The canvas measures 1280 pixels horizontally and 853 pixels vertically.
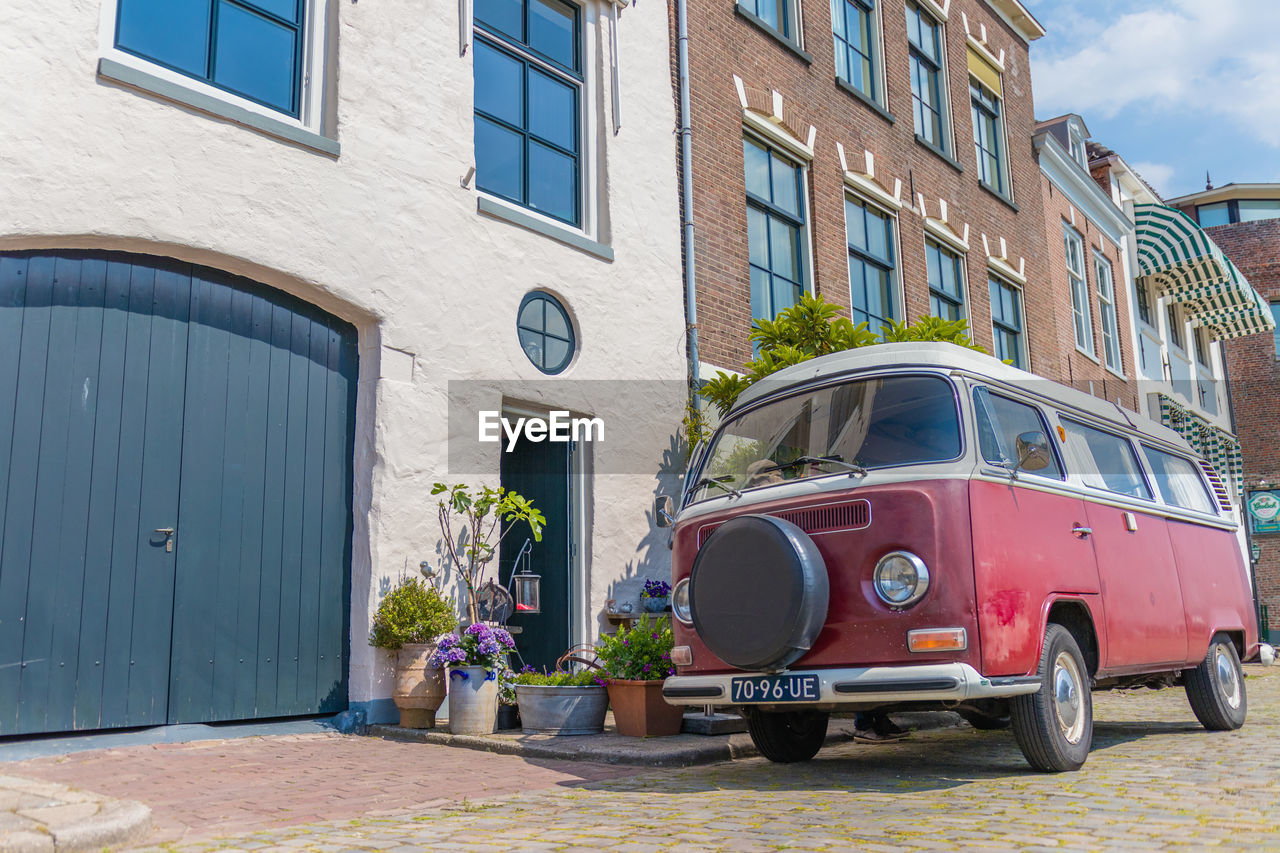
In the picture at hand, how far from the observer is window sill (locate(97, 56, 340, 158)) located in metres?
6.60

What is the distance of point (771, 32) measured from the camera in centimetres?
1267

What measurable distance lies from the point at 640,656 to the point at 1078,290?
17.1 m

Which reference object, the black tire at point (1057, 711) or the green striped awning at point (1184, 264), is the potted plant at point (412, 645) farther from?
the green striped awning at point (1184, 264)

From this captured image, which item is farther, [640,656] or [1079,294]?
[1079,294]

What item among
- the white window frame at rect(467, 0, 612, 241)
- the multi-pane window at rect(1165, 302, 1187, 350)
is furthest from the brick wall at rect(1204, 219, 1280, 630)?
the white window frame at rect(467, 0, 612, 241)

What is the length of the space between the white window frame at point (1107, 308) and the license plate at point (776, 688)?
1907cm

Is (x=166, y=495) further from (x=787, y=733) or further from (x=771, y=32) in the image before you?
(x=771, y=32)

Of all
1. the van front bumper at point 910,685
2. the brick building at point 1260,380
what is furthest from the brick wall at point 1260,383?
the van front bumper at point 910,685

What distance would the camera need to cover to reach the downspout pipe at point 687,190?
10.6 m

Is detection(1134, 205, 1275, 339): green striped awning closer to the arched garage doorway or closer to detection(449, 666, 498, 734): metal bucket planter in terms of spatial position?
the arched garage doorway

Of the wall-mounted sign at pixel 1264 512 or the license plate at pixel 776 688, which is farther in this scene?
the wall-mounted sign at pixel 1264 512

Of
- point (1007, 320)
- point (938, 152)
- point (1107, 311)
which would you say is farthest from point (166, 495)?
point (1107, 311)

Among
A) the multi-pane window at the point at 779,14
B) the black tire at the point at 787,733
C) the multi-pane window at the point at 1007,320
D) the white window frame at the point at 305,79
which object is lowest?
the black tire at the point at 787,733

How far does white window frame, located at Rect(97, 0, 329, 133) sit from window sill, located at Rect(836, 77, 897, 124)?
7812 millimetres
